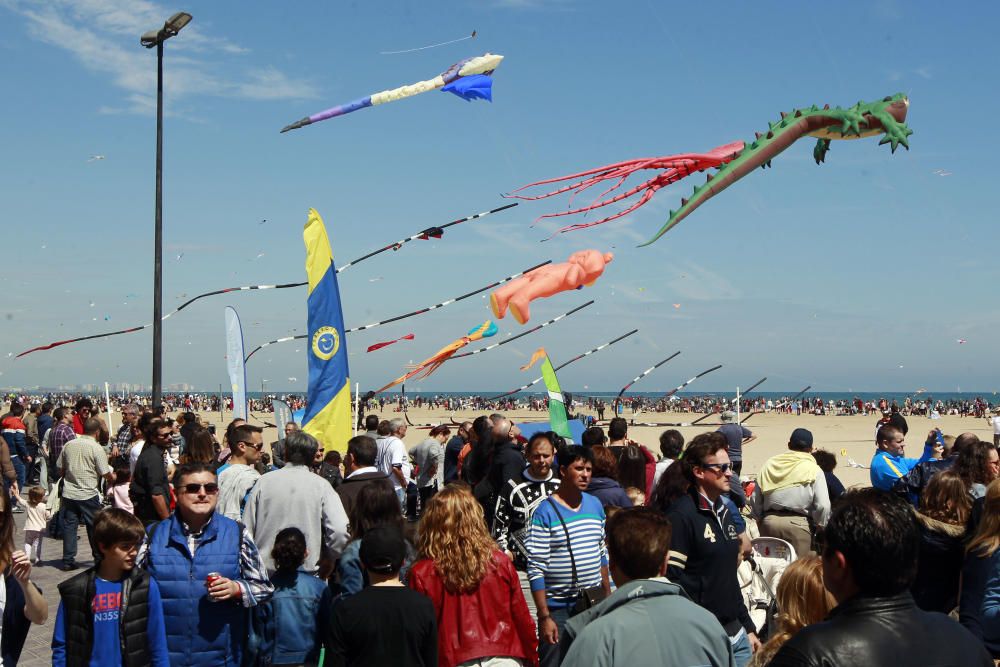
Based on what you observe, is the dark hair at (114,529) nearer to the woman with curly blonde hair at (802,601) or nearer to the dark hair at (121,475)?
the woman with curly blonde hair at (802,601)

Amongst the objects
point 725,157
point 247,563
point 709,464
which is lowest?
point 247,563

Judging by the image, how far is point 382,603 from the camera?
3807mm

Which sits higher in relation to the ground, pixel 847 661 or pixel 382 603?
pixel 847 661

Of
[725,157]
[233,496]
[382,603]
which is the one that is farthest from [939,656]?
[725,157]

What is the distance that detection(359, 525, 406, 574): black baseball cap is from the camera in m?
3.88

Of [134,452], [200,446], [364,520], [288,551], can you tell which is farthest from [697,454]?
[134,452]

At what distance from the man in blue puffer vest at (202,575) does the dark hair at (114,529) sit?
21 centimetres

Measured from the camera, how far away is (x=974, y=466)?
577 cm

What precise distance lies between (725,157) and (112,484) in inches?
244

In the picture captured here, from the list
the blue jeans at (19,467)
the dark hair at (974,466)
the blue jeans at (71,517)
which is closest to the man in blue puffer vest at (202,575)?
the dark hair at (974,466)

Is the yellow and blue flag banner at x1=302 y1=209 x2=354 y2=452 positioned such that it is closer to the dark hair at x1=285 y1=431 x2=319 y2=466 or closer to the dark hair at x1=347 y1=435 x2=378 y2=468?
the dark hair at x1=347 y1=435 x2=378 y2=468

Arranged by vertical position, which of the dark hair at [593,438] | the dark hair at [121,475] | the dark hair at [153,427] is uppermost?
the dark hair at [153,427]

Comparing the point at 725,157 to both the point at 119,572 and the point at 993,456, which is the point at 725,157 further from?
the point at 119,572

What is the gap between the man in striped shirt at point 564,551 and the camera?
4816mm
